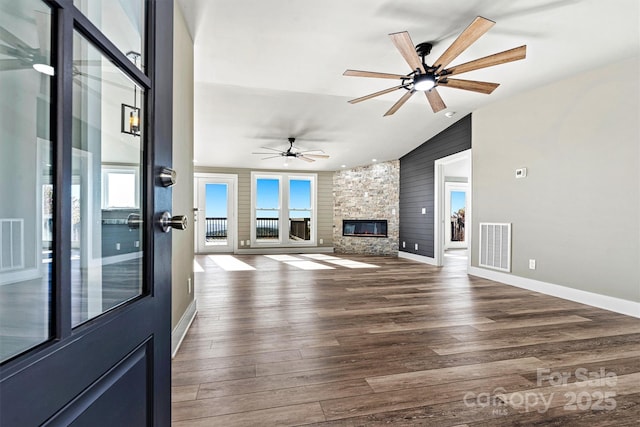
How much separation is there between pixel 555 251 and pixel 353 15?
3767 mm

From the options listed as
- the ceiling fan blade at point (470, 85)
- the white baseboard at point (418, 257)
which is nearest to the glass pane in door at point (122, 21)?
the ceiling fan blade at point (470, 85)

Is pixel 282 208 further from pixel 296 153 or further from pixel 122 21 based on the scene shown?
pixel 122 21

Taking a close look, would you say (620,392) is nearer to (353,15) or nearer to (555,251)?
(555,251)

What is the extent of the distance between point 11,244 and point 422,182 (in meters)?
7.05

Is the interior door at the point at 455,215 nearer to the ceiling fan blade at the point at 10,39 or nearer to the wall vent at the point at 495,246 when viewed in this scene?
the wall vent at the point at 495,246

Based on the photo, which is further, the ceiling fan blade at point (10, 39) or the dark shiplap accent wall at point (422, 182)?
the dark shiplap accent wall at point (422, 182)

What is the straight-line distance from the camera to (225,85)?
13.4 ft

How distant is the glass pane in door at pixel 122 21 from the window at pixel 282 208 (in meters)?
Result: 7.84

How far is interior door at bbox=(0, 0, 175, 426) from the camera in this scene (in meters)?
0.49

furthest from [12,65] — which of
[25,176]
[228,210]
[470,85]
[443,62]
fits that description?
[228,210]

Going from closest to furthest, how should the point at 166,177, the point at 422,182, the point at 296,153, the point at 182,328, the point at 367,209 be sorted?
1. the point at 166,177
2. the point at 182,328
3. the point at 296,153
4. the point at 422,182
5. the point at 367,209

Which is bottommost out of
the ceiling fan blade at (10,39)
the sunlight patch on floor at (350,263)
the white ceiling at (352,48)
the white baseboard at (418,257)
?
the sunlight patch on floor at (350,263)

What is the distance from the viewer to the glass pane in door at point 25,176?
486 millimetres

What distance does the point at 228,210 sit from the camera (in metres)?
8.56
